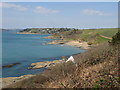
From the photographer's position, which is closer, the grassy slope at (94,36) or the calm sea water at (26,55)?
the calm sea water at (26,55)

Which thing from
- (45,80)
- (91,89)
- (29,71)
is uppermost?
(91,89)

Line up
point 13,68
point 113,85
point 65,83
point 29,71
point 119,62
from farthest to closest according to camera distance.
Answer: point 13,68
point 29,71
point 119,62
point 65,83
point 113,85

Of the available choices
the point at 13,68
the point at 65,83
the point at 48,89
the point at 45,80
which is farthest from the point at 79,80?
the point at 13,68

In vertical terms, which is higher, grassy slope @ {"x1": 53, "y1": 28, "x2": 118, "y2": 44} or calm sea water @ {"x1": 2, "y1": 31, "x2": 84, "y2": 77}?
grassy slope @ {"x1": 53, "y1": 28, "x2": 118, "y2": 44}

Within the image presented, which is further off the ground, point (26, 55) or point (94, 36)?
point (94, 36)

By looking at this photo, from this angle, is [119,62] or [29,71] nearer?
[119,62]

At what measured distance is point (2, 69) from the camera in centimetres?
2155

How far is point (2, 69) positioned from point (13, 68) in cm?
158

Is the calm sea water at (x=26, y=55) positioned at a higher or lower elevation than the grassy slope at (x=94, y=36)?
lower

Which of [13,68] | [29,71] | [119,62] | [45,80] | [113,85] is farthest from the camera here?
[13,68]

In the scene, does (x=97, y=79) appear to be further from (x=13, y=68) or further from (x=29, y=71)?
(x=13, y=68)

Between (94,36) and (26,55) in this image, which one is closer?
(26,55)

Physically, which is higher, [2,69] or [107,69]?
[107,69]

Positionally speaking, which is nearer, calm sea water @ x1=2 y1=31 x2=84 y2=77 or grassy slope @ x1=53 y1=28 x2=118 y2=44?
calm sea water @ x1=2 y1=31 x2=84 y2=77
